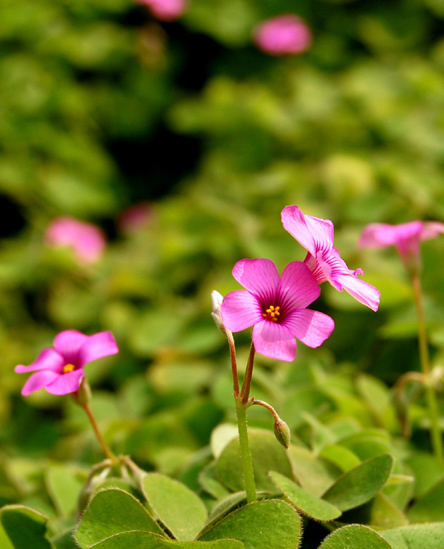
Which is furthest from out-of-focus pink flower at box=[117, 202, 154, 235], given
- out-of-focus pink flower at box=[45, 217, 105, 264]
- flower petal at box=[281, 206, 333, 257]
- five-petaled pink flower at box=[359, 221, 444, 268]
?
flower petal at box=[281, 206, 333, 257]

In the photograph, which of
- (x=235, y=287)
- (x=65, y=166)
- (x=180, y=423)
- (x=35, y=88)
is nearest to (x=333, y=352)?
(x=235, y=287)

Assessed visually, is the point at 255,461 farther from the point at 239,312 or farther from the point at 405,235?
the point at 405,235

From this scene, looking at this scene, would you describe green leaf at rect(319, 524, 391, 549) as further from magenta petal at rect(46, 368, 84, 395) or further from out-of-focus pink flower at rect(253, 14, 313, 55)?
out-of-focus pink flower at rect(253, 14, 313, 55)

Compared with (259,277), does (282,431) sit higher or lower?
lower

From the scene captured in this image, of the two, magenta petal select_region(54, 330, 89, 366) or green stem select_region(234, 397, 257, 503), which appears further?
magenta petal select_region(54, 330, 89, 366)

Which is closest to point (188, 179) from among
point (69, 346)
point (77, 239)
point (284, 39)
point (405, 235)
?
point (284, 39)
